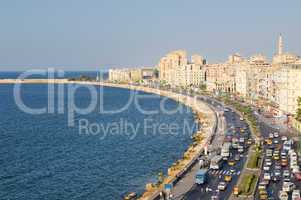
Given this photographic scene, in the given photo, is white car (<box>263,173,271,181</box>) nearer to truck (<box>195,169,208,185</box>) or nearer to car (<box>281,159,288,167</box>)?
truck (<box>195,169,208,185</box>)

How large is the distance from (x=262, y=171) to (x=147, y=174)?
309 inches

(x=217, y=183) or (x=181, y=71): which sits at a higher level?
(x=181, y=71)

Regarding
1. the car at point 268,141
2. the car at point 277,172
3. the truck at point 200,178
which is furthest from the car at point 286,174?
the car at point 268,141

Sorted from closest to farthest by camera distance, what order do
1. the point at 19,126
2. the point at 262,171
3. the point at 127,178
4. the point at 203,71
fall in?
the point at 262,171, the point at 127,178, the point at 19,126, the point at 203,71

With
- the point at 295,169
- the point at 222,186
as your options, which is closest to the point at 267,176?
the point at 295,169

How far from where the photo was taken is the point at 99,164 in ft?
123

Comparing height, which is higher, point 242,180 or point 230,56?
point 230,56

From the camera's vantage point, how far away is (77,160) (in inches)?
1533

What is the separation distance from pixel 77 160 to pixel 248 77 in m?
53.8

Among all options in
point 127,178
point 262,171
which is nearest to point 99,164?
point 127,178

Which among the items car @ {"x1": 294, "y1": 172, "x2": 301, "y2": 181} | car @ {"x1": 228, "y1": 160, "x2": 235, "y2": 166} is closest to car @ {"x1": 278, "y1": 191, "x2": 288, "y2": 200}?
car @ {"x1": 294, "y1": 172, "x2": 301, "y2": 181}

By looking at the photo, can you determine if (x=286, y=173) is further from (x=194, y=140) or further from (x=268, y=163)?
(x=194, y=140)

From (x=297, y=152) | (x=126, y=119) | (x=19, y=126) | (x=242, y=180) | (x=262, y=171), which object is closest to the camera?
(x=242, y=180)

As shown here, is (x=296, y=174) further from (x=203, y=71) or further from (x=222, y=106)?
(x=203, y=71)
